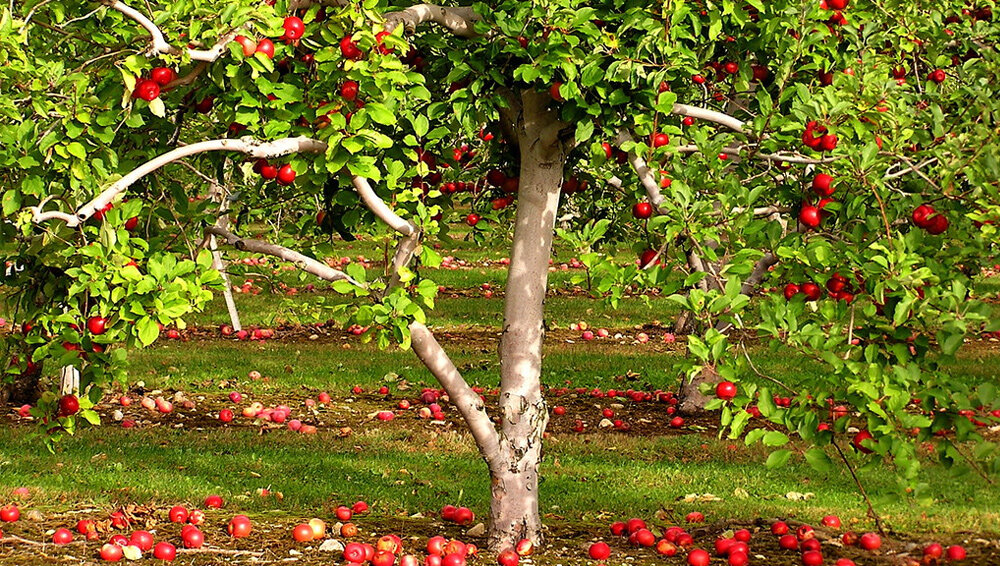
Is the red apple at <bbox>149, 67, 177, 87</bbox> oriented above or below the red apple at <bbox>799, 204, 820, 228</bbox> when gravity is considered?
above

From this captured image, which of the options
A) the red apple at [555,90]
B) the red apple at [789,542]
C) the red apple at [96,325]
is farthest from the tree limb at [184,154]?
the red apple at [789,542]

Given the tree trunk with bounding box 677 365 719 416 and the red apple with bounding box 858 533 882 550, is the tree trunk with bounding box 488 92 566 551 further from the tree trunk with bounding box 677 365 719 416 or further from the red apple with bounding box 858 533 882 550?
the tree trunk with bounding box 677 365 719 416

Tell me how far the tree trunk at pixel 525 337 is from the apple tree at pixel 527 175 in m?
0.01

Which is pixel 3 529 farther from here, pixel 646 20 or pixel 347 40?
pixel 646 20

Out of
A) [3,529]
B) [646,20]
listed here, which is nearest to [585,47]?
[646,20]

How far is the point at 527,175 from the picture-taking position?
5.57 m

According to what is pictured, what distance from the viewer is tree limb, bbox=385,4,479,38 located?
4.98m

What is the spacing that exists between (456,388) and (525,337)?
1.53 ft

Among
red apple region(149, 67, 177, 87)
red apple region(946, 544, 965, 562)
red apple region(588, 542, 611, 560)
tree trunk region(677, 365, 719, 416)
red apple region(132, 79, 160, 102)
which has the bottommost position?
red apple region(588, 542, 611, 560)

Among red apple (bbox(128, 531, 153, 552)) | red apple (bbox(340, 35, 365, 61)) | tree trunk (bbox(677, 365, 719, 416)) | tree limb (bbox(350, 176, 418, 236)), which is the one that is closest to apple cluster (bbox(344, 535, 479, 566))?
red apple (bbox(128, 531, 153, 552))

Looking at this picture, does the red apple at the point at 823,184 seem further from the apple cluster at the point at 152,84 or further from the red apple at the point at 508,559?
the apple cluster at the point at 152,84

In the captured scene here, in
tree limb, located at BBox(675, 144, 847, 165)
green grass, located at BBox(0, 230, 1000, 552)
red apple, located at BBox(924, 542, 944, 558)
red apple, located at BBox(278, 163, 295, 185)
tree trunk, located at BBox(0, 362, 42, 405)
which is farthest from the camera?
tree trunk, located at BBox(0, 362, 42, 405)

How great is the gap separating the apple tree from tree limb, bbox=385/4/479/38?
15 mm

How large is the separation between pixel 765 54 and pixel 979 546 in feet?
9.08
